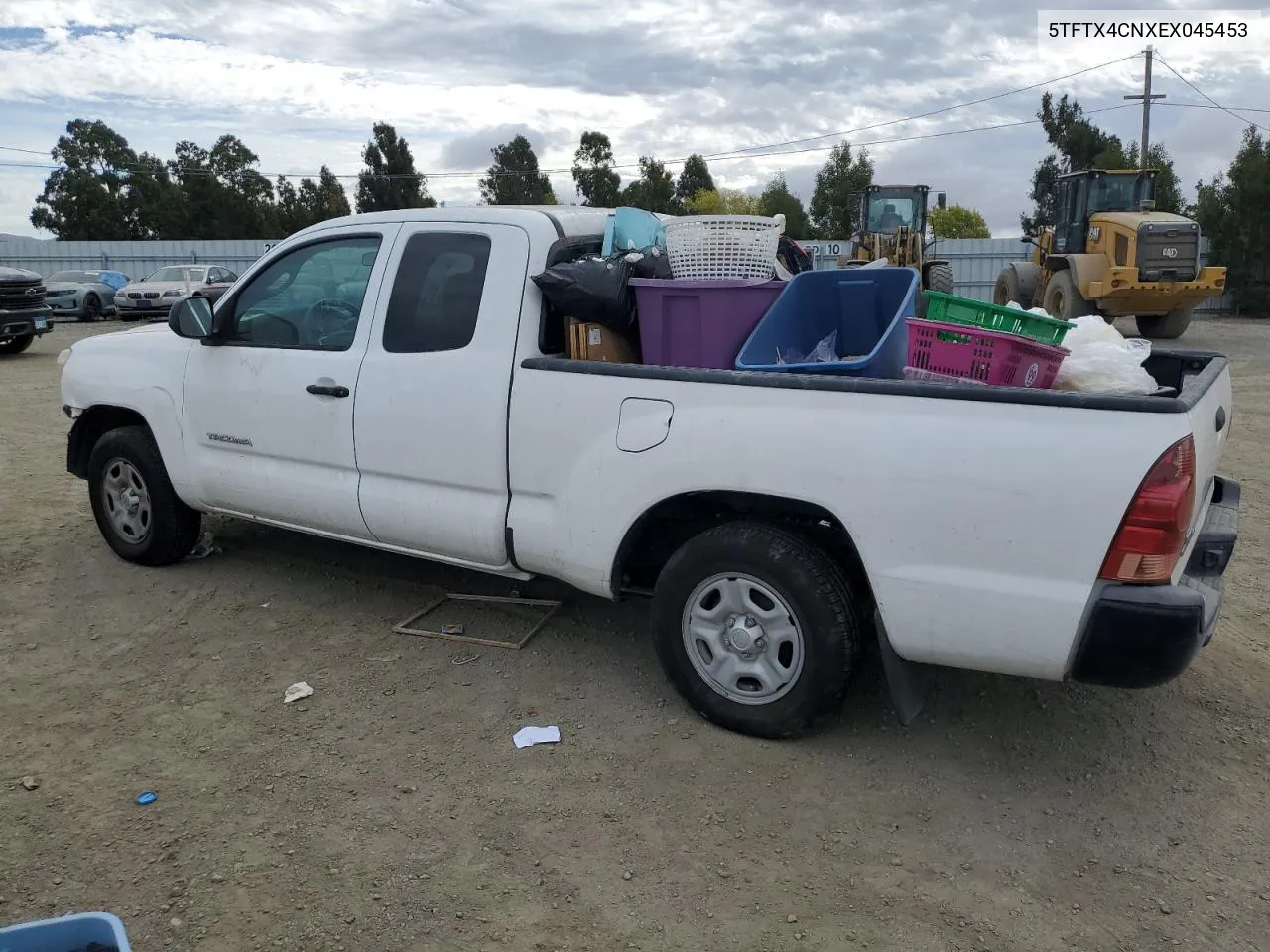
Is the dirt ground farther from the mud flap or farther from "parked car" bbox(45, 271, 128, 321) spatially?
"parked car" bbox(45, 271, 128, 321)

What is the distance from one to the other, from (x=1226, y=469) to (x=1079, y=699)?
4.88 m

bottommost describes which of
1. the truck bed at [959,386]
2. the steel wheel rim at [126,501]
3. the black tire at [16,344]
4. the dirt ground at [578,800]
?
the dirt ground at [578,800]

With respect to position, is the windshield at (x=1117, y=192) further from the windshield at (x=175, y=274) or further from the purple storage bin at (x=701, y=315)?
the windshield at (x=175, y=274)

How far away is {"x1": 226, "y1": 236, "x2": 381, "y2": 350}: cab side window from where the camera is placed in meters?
4.60

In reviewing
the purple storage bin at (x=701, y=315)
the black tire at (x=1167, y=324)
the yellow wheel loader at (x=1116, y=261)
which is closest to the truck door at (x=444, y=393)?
the purple storage bin at (x=701, y=315)

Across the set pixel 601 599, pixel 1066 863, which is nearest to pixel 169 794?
pixel 601 599

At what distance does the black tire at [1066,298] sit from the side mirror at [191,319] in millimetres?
14690

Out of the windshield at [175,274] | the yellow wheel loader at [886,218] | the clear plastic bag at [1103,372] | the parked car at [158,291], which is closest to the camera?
the clear plastic bag at [1103,372]

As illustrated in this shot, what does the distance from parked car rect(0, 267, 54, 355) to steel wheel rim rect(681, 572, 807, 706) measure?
55.8ft

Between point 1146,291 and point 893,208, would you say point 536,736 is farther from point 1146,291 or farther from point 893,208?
point 893,208

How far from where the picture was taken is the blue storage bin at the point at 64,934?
84.9 inches

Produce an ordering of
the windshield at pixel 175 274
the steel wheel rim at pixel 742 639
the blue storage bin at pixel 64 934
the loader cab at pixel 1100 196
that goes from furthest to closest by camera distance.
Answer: the windshield at pixel 175 274
the loader cab at pixel 1100 196
the steel wheel rim at pixel 742 639
the blue storage bin at pixel 64 934

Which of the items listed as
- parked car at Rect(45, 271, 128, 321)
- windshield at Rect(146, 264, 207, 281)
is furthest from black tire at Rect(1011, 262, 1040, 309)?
parked car at Rect(45, 271, 128, 321)

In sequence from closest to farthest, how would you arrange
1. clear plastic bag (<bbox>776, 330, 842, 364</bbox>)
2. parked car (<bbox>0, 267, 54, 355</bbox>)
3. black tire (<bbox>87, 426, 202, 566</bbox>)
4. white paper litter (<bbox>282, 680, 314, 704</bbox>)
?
clear plastic bag (<bbox>776, 330, 842, 364</bbox>) → white paper litter (<bbox>282, 680, 314, 704</bbox>) → black tire (<bbox>87, 426, 202, 566</bbox>) → parked car (<bbox>0, 267, 54, 355</bbox>)
